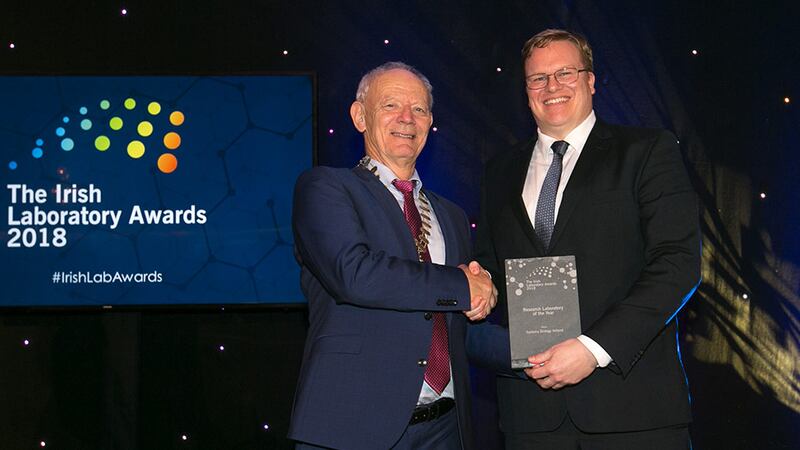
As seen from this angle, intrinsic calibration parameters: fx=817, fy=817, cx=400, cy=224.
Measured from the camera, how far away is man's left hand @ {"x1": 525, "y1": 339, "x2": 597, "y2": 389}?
1969 millimetres

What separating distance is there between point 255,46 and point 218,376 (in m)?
1.67

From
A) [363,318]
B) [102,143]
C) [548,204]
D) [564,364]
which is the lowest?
[564,364]

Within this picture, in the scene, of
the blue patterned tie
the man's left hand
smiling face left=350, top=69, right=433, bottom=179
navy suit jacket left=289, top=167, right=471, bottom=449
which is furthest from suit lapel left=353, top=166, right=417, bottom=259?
the man's left hand

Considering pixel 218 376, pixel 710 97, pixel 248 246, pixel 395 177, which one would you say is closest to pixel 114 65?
pixel 248 246

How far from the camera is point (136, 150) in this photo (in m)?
3.87

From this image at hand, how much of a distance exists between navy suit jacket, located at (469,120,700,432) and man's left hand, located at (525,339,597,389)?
49mm

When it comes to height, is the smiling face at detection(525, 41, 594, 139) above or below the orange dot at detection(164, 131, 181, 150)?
below

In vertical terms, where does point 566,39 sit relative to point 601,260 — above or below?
above

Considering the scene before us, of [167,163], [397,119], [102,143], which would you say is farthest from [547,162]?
[102,143]

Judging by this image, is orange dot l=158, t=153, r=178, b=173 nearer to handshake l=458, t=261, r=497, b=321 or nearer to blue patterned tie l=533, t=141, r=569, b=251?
handshake l=458, t=261, r=497, b=321

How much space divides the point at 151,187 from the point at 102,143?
12.4 inches

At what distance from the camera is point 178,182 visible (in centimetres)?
386

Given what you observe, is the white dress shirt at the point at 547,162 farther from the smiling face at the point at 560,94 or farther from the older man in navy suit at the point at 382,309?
the older man in navy suit at the point at 382,309

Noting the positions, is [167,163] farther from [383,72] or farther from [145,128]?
[383,72]
